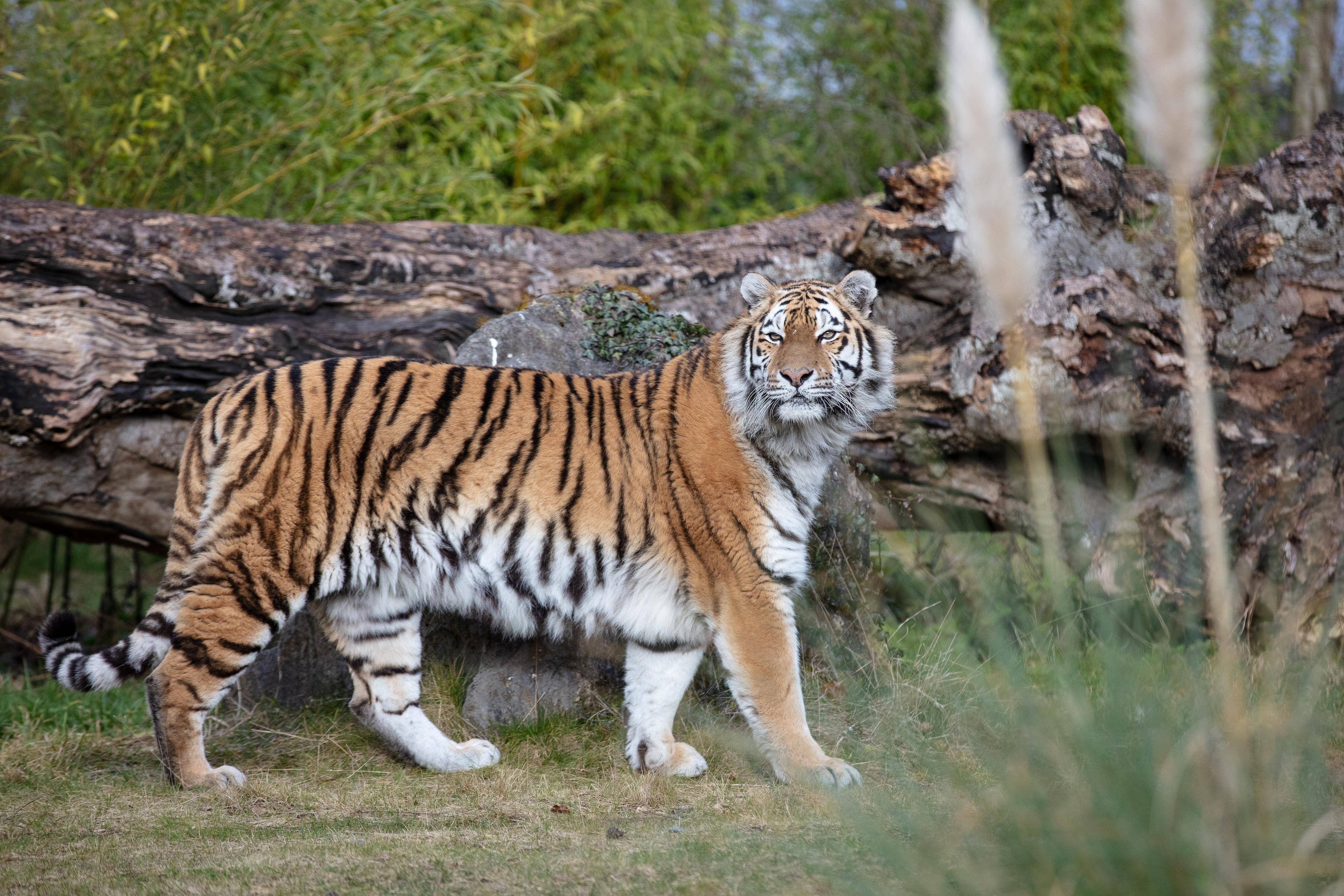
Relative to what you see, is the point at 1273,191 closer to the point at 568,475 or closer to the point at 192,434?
the point at 568,475

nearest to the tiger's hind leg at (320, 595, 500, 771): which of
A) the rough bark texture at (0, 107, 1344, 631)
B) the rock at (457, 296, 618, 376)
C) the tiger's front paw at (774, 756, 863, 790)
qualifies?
the tiger's front paw at (774, 756, 863, 790)

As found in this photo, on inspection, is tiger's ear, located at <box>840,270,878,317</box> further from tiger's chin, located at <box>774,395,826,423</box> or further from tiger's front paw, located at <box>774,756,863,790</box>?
tiger's front paw, located at <box>774,756,863,790</box>

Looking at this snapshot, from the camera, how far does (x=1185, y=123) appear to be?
1.75 metres

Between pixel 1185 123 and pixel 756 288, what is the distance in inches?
107

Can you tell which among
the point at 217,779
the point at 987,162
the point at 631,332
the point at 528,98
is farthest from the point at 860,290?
the point at 528,98

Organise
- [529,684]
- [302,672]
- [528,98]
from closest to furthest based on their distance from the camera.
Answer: [529,684], [302,672], [528,98]

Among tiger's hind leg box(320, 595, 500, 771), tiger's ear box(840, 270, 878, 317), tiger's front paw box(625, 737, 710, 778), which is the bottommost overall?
tiger's front paw box(625, 737, 710, 778)

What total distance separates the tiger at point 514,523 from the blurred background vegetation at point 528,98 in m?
2.11

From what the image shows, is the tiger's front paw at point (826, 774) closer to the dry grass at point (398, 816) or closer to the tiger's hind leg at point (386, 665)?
the dry grass at point (398, 816)

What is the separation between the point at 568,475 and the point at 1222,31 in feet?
21.4

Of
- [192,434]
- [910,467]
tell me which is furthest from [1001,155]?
[910,467]

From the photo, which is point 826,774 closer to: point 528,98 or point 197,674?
point 197,674

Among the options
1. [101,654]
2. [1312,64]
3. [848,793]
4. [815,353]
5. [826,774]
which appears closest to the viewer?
[848,793]

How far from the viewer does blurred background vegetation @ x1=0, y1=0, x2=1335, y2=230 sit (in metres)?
6.00
